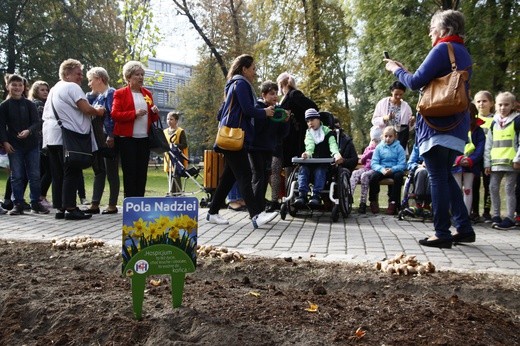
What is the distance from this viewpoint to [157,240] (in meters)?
2.89

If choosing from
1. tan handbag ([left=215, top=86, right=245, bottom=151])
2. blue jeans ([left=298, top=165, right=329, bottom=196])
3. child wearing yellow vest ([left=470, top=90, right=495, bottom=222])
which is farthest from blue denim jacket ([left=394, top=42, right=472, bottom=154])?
child wearing yellow vest ([left=470, top=90, right=495, bottom=222])

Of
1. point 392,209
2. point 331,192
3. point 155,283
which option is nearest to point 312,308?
point 155,283

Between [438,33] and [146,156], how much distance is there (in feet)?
13.5

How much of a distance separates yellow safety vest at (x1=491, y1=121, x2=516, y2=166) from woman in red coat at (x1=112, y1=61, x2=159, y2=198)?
464 centimetres

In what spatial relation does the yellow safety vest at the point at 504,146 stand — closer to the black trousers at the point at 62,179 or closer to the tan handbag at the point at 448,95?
the tan handbag at the point at 448,95

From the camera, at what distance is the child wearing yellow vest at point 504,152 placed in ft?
22.8

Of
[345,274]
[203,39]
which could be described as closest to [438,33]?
[345,274]

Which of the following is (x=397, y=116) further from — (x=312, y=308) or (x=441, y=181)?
(x=312, y=308)

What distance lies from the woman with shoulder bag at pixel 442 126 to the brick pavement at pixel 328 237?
40cm

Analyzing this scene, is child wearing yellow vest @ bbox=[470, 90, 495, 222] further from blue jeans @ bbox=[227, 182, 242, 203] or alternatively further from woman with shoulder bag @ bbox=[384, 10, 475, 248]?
blue jeans @ bbox=[227, 182, 242, 203]

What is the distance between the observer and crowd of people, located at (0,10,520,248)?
20.4 feet

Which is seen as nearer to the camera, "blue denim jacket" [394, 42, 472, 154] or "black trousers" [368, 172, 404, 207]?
"blue denim jacket" [394, 42, 472, 154]

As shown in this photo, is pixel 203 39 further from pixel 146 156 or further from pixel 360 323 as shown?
pixel 360 323

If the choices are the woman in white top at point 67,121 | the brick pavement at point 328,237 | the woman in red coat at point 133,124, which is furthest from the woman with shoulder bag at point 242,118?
the woman in white top at point 67,121
